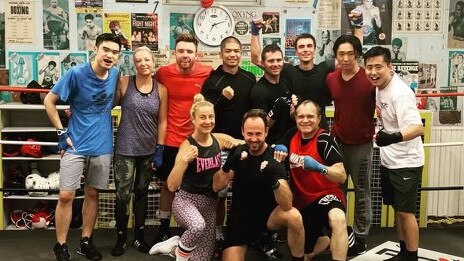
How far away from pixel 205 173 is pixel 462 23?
2927mm

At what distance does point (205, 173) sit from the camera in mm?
3328

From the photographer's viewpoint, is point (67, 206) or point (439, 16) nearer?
point (67, 206)

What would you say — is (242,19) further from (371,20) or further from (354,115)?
(354,115)

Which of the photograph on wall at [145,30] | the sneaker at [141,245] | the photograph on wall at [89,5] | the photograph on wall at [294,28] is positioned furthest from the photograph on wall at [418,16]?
the sneaker at [141,245]

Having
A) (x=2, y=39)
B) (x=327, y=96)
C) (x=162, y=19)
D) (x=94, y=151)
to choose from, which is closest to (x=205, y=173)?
(x=94, y=151)

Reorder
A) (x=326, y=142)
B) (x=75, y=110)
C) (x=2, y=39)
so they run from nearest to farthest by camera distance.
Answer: (x=326, y=142) < (x=75, y=110) < (x=2, y=39)

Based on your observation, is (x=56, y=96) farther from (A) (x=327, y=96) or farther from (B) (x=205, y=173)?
(A) (x=327, y=96)

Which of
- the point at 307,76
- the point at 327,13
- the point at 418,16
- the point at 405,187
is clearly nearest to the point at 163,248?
the point at 307,76

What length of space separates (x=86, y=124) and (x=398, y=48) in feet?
9.35

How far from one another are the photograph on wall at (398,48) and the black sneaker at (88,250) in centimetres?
298

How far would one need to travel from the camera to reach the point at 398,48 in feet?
15.9

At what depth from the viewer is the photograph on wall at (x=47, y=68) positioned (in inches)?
185

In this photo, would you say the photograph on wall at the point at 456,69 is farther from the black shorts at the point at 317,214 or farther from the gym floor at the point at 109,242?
the black shorts at the point at 317,214

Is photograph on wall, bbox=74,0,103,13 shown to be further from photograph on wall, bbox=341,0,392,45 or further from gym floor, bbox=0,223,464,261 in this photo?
photograph on wall, bbox=341,0,392,45
